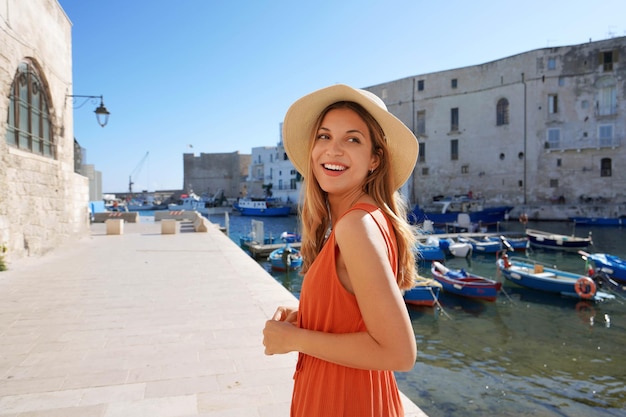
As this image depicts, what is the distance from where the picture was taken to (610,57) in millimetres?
36562

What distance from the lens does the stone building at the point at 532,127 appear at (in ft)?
120

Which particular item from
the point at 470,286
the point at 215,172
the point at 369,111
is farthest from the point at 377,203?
the point at 215,172

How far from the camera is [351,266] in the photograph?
121 cm

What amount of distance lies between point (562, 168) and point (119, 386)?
4199 cm

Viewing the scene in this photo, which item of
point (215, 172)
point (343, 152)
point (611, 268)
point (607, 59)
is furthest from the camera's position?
point (215, 172)

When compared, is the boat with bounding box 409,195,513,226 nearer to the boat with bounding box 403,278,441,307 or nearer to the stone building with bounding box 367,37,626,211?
the stone building with bounding box 367,37,626,211

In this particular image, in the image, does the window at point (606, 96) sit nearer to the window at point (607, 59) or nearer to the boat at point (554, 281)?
the window at point (607, 59)

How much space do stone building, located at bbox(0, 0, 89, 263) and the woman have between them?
8.52 meters

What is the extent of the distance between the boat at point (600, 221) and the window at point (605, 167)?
14.7 ft

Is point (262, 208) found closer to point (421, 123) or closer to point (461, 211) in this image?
point (421, 123)

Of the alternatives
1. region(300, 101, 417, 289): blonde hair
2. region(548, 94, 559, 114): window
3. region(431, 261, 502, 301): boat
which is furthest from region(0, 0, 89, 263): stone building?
region(548, 94, 559, 114): window

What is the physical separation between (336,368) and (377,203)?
572mm

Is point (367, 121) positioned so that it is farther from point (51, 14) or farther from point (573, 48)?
point (573, 48)

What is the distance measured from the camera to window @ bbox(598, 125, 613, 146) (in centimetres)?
3606
